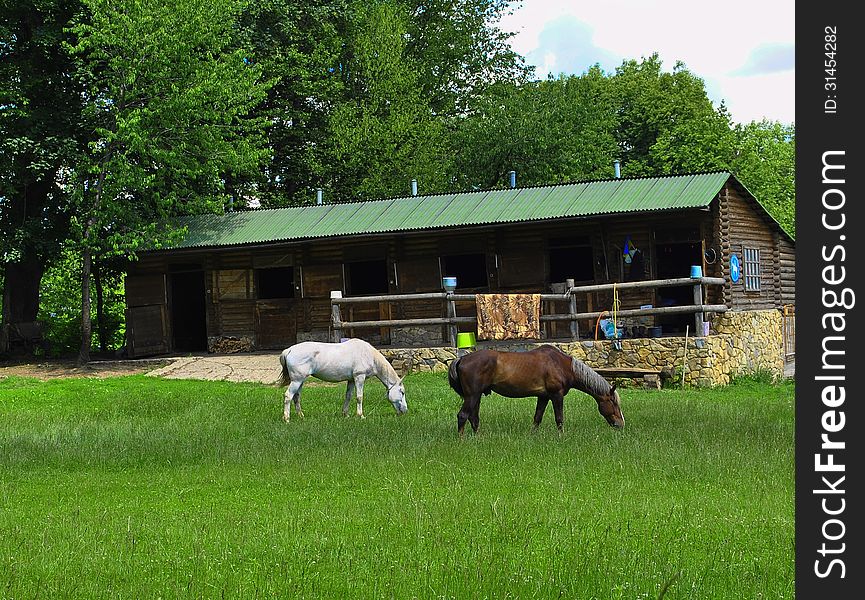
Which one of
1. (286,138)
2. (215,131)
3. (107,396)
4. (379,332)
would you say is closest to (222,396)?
(107,396)

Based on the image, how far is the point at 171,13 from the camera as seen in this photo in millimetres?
27297

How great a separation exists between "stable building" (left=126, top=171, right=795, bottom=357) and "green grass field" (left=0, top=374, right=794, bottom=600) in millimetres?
9131

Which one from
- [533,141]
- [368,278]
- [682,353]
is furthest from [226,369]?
[533,141]

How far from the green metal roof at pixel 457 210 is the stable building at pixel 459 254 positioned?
0.20 feet

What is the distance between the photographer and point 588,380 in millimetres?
13812

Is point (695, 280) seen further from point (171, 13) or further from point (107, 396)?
point (171, 13)

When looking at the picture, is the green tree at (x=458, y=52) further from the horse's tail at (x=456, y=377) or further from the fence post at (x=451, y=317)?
the horse's tail at (x=456, y=377)

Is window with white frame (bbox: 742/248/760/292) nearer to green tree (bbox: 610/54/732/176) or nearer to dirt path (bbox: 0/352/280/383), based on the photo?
dirt path (bbox: 0/352/280/383)

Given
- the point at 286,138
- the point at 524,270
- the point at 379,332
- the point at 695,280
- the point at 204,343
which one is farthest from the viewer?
the point at 286,138

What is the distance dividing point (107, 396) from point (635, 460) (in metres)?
12.7

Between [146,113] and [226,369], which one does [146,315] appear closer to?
[146,113]

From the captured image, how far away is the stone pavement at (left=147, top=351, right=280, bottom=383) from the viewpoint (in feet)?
75.8

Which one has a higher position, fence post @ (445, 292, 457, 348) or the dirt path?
fence post @ (445, 292, 457, 348)

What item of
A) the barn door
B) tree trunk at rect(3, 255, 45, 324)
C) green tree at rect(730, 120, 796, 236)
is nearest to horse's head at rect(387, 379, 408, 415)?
the barn door
